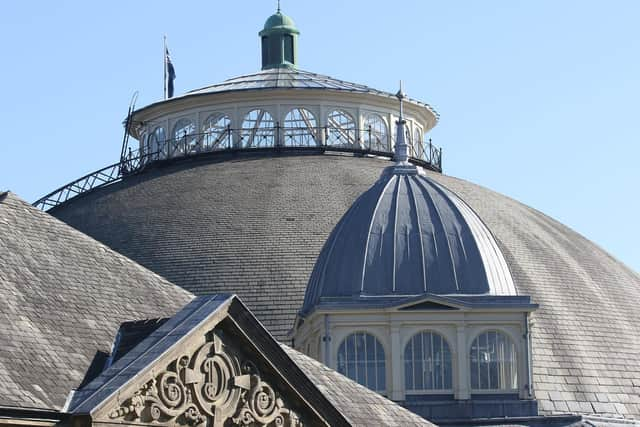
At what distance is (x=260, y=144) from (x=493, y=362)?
27264 mm

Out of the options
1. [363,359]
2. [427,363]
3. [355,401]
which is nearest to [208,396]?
[355,401]

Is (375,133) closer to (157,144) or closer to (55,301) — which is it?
(157,144)

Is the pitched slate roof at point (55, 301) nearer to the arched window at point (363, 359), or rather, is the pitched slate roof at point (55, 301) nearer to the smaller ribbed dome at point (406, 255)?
the arched window at point (363, 359)

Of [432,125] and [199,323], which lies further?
[432,125]

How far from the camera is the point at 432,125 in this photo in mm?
105500

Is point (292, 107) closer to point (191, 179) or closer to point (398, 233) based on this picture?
point (191, 179)

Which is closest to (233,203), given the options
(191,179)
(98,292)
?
(191,179)

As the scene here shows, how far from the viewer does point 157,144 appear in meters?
102

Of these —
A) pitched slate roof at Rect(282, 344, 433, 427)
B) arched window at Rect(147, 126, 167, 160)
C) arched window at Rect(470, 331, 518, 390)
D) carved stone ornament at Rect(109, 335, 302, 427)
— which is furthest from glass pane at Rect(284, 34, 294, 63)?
carved stone ornament at Rect(109, 335, 302, 427)

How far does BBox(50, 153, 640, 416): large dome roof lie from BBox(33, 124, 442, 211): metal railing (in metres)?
1.22

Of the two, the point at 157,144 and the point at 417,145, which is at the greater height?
the point at 157,144

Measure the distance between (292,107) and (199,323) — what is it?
65.6 meters

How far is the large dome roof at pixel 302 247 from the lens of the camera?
8644 centimetres

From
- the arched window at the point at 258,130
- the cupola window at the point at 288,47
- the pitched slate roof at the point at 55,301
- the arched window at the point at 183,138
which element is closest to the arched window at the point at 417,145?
the arched window at the point at 258,130
